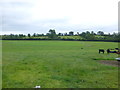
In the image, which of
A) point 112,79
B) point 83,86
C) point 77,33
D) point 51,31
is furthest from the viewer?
point 77,33

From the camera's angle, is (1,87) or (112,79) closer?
(1,87)

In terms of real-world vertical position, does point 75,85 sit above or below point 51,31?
below

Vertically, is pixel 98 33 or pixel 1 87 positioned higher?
pixel 98 33

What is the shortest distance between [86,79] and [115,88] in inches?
56.0

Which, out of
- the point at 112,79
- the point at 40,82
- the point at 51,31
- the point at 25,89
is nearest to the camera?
the point at 25,89

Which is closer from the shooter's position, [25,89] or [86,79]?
[25,89]

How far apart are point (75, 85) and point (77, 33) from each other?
96152 mm

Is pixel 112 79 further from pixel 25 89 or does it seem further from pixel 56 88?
pixel 25 89

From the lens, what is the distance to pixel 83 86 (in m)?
5.26

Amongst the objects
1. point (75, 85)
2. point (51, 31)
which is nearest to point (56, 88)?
point (75, 85)

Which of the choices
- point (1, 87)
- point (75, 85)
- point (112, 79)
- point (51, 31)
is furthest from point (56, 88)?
point (51, 31)

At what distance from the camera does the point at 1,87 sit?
16.9 ft

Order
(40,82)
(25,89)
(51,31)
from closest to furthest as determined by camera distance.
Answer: (25,89), (40,82), (51,31)

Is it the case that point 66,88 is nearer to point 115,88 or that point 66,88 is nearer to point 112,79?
point 115,88
